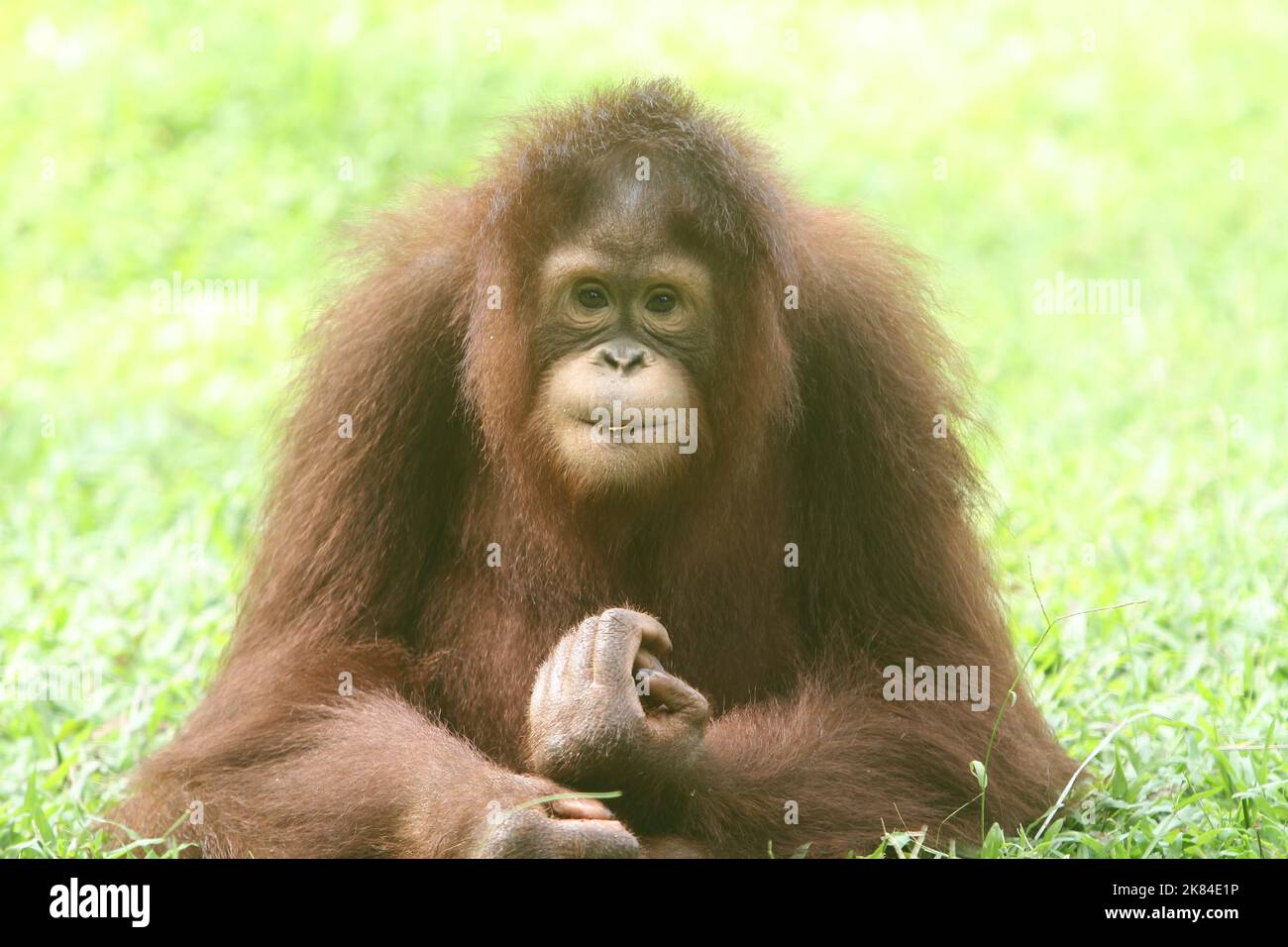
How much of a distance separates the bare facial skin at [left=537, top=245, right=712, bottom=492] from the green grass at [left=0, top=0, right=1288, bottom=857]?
1.05 meters

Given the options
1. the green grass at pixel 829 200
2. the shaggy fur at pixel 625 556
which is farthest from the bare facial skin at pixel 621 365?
the green grass at pixel 829 200

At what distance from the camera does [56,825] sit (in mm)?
4480

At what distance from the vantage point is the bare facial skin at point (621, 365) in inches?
150

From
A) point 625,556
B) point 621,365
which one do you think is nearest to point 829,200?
point 625,556

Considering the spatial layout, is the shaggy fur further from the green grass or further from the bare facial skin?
the green grass

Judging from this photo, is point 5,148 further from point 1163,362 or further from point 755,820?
point 755,820

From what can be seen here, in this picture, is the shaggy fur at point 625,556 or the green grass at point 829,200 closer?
the shaggy fur at point 625,556

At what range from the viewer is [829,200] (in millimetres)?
7809

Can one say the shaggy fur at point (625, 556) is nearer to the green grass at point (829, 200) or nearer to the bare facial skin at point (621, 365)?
the bare facial skin at point (621, 365)

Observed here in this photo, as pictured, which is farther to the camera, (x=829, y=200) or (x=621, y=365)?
(x=829, y=200)

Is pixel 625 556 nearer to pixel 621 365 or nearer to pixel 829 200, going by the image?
pixel 621 365

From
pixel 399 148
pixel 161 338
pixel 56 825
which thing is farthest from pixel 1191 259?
pixel 56 825

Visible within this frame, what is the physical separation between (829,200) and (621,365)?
4236 millimetres

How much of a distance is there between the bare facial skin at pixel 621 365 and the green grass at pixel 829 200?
41.4 inches
